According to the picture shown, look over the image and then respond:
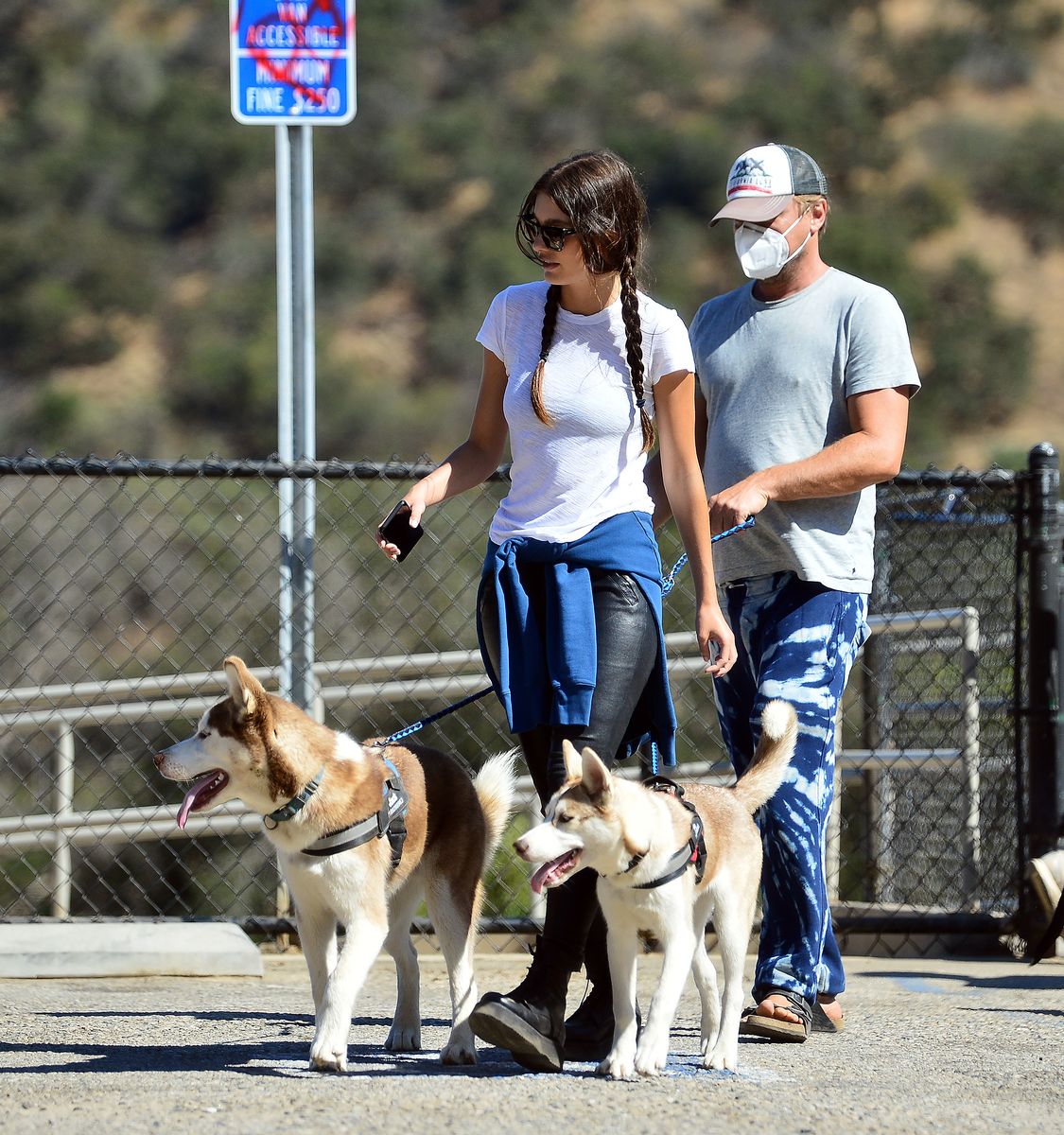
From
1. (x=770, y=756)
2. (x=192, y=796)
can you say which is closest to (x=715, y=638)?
(x=770, y=756)

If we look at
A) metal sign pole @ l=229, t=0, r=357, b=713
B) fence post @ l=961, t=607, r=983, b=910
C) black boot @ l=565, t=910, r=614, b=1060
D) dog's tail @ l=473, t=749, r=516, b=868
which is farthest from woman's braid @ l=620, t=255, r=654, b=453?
fence post @ l=961, t=607, r=983, b=910

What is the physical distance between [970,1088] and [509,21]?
1860 inches

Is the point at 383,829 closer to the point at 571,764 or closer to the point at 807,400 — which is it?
the point at 571,764

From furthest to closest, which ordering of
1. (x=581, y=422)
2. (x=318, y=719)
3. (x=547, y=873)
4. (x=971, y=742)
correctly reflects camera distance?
(x=318, y=719), (x=971, y=742), (x=581, y=422), (x=547, y=873)

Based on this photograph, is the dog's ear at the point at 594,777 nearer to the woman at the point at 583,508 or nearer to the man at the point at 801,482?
the woman at the point at 583,508

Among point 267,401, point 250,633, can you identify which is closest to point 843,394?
point 250,633

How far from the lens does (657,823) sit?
363 cm

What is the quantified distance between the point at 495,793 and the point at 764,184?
179 cm

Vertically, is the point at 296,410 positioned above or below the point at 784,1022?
above

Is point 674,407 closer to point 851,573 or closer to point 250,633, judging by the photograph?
point 851,573

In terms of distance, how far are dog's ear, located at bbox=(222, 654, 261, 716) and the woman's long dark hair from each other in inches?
36.1

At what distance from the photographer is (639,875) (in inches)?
142

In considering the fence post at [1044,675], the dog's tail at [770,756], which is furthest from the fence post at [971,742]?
the dog's tail at [770,756]

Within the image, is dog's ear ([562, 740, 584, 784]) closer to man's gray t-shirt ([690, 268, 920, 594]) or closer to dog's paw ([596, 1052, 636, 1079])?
dog's paw ([596, 1052, 636, 1079])
